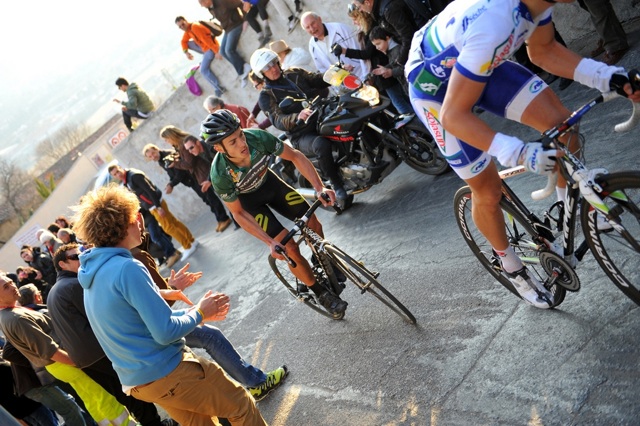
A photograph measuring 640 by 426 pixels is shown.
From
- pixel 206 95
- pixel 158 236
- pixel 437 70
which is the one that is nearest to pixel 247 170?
pixel 437 70

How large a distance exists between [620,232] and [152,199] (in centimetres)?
871

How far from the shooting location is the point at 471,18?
3115mm

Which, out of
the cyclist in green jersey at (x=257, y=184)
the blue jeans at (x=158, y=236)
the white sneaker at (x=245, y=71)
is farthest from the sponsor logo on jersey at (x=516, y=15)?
the white sneaker at (x=245, y=71)

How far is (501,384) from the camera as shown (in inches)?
141

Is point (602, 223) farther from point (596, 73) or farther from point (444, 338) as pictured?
point (444, 338)

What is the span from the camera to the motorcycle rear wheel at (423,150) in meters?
7.03

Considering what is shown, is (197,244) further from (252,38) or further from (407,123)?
(407,123)

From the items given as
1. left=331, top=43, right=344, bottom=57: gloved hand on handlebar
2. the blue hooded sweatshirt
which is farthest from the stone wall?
the blue hooded sweatshirt

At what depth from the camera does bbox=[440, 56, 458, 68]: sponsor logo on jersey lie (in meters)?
3.39

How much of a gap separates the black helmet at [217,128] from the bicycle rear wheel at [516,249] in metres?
1.92

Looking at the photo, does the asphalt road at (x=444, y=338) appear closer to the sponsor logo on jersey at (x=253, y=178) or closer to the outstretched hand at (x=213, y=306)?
the outstretched hand at (x=213, y=306)

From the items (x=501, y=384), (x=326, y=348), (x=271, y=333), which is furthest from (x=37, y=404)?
(x=501, y=384)

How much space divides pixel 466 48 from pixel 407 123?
401cm

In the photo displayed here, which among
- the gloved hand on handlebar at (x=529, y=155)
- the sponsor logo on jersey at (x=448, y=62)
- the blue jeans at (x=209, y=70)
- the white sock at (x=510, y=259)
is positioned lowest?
the white sock at (x=510, y=259)
